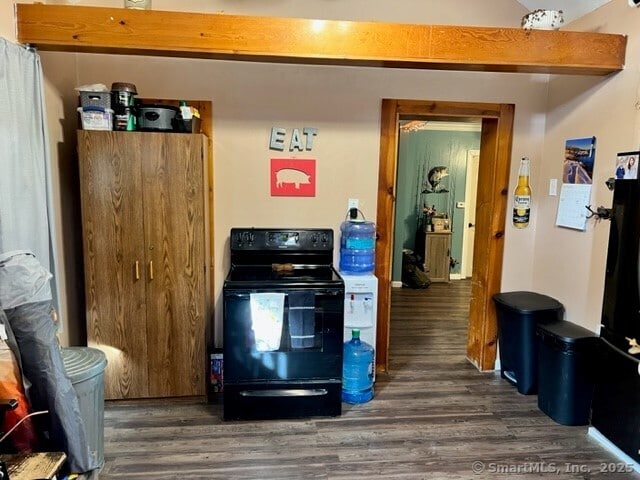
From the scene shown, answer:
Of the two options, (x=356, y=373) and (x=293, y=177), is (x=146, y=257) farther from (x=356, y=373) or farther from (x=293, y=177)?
(x=356, y=373)

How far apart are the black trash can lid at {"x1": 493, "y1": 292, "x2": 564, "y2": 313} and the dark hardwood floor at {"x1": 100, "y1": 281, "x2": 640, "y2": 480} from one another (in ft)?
2.12

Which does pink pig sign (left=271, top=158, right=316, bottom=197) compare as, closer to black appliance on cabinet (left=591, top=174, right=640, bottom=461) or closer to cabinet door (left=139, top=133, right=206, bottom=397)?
cabinet door (left=139, top=133, right=206, bottom=397)

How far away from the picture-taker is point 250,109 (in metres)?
3.16

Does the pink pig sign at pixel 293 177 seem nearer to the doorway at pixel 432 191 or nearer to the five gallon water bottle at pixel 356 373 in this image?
the five gallon water bottle at pixel 356 373

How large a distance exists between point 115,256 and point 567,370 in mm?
2852

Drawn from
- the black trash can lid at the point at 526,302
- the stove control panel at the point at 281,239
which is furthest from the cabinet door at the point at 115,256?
the black trash can lid at the point at 526,302

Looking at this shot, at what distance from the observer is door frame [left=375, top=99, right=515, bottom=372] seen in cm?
331

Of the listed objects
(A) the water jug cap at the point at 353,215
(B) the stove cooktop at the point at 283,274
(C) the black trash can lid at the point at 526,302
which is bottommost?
(C) the black trash can lid at the point at 526,302

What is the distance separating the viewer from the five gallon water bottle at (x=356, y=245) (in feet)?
10.8

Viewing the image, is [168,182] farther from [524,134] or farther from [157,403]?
[524,134]

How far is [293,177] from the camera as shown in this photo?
328 cm

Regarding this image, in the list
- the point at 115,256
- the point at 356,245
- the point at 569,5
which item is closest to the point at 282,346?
the point at 356,245

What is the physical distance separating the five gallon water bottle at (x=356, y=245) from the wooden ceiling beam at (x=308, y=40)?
114 cm

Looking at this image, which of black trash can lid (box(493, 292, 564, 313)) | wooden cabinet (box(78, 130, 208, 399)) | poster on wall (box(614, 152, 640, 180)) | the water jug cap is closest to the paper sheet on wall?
poster on wall (box(614, 152, 640, 180))
